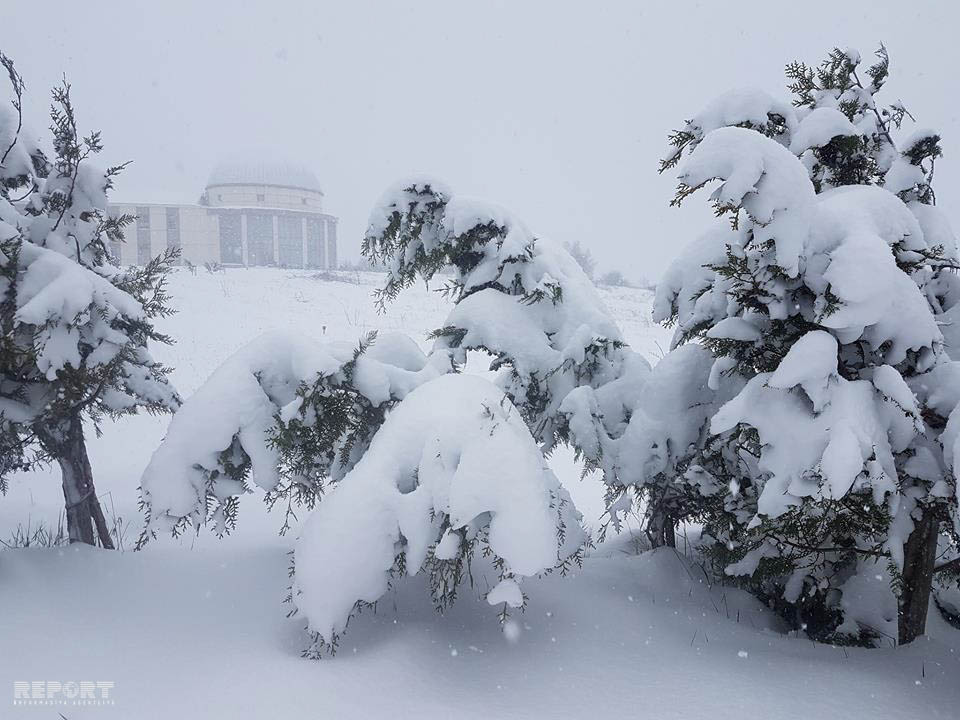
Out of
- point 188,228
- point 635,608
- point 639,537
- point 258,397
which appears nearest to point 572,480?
point 639,537

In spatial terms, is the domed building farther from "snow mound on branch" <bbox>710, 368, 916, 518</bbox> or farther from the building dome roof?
"snow mound on branch" <bbox>710, 368, 916, 518</bbox>

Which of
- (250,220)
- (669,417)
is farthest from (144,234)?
(669,417)

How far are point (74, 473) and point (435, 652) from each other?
3.28 metres

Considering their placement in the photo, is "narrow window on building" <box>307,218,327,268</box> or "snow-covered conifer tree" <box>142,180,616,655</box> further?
"narrow window on building" <box>307,218,327,268</box>

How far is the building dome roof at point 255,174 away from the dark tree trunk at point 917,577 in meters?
72.9

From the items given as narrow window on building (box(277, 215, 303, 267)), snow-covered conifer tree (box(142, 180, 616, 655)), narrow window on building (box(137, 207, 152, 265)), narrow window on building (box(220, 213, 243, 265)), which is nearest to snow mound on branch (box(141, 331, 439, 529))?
snow-covered conifer tree (box(142, 180, 616, 655))

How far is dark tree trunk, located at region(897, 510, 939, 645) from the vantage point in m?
3.05

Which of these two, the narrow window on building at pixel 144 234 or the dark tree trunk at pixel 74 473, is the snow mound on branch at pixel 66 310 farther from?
the narrow window on building at pixel 144 234

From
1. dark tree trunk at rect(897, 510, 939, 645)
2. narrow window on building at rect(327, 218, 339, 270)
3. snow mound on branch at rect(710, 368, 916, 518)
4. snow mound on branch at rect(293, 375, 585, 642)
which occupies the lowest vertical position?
narrow window on building at rect(327, 218, 339, 270)

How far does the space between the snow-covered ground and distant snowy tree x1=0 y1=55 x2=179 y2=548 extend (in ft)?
2.95

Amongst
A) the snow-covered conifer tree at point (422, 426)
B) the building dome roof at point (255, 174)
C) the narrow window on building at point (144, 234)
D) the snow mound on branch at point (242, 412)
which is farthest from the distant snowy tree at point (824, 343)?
the building dome roof at point (255, 174)

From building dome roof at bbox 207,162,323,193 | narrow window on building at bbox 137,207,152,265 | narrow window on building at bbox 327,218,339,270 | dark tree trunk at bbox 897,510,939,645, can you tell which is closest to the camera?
dark tree trunk at bbox 897,510,939,645

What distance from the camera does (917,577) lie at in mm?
3141

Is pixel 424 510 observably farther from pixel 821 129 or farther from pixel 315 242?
pixel 315 242
